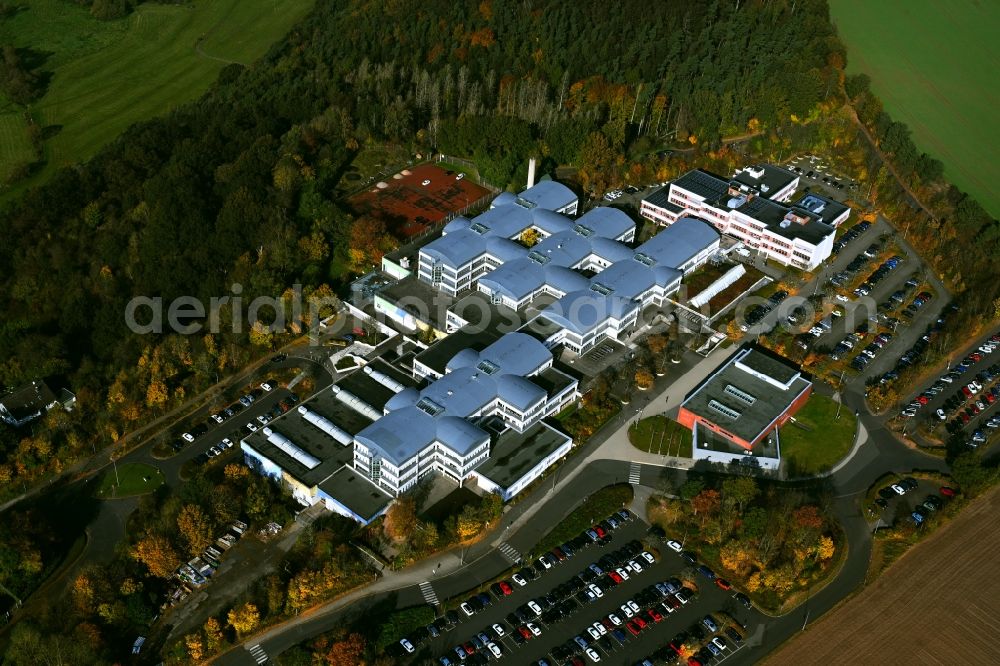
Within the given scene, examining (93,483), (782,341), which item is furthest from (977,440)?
(93,483)

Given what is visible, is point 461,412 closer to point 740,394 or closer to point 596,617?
point 596,617

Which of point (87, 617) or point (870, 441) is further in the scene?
point (870, 441)

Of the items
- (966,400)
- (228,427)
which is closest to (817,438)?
(966,400)

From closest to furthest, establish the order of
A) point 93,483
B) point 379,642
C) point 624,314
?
point 379,642 → point 93,483 → point 624,314

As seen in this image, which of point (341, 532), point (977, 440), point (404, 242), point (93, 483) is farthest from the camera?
point (404, 242)

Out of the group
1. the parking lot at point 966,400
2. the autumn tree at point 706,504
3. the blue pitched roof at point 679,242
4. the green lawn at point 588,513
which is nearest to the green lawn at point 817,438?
the parking lot at point 966,400

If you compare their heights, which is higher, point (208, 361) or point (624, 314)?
point (624, 314)

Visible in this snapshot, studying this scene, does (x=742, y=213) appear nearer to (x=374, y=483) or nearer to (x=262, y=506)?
(x=374, y=483)

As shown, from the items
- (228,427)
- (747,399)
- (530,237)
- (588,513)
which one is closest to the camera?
(588,513)

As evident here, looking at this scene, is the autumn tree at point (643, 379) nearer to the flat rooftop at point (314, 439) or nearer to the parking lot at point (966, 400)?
the parking lot at point (966, 400)
